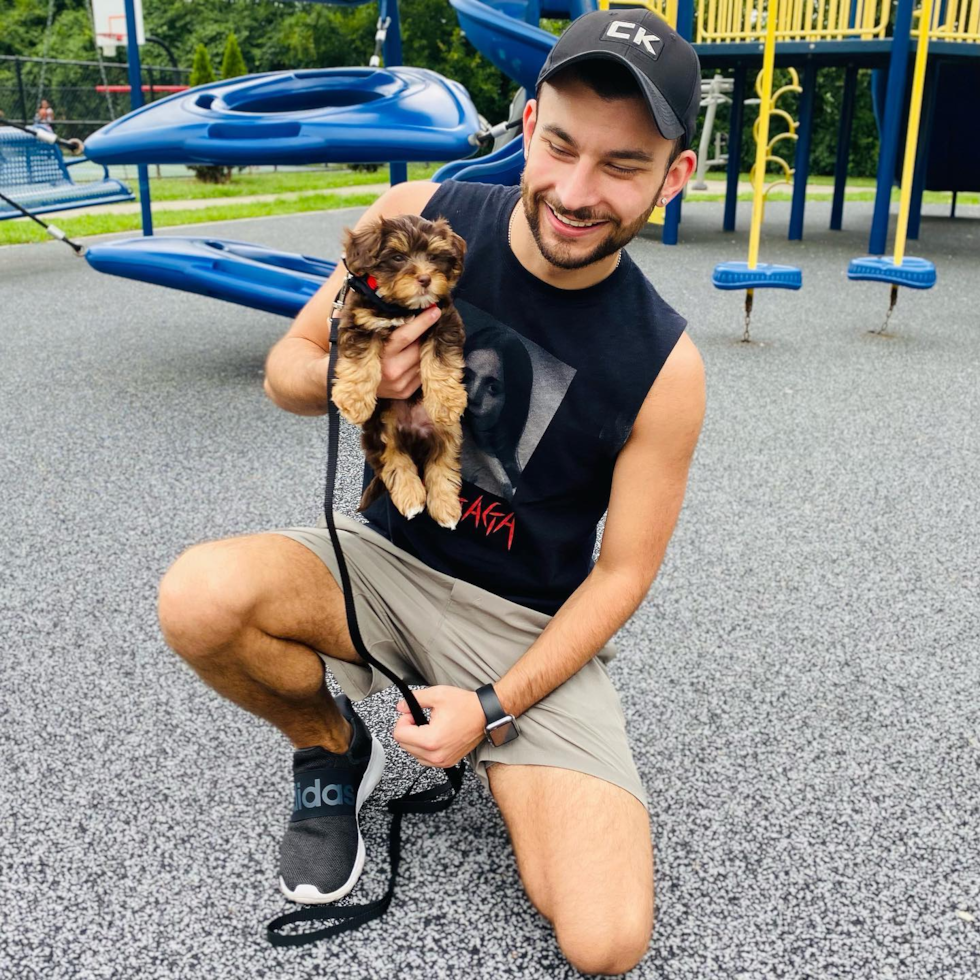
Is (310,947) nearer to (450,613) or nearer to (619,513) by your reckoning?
(450,613)

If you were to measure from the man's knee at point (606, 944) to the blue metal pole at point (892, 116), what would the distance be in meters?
7.42

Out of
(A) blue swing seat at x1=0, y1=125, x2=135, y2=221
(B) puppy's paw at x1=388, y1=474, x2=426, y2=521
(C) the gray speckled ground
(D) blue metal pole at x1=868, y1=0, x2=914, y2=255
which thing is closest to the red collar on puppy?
(B) puppy's paw at x1=388, y1=474, x2=426, y2=521

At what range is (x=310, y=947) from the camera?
1756 millimetres

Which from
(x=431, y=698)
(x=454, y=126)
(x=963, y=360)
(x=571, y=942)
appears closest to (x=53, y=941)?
(x=431, y=698)

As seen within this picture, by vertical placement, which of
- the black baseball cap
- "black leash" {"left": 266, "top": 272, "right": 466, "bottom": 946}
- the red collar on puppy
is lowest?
"black leash" {"left": 266, "top": 272, "right": 466, "bottom": 946}

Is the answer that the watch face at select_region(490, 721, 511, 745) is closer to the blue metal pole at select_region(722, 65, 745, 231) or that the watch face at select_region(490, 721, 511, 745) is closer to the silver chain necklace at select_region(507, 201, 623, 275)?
the silver chain necklace at select_region(507, 201, 623, 275)

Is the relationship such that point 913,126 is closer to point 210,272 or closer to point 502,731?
point 210,272

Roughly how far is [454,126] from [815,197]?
12439 mm

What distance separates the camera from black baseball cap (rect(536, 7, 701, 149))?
1654 mm

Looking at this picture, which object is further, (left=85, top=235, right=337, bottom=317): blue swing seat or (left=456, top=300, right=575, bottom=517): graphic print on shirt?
(left=85, top=235, right=337, bottom=317): blue swing seat

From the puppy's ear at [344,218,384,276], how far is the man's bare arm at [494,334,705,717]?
567mm

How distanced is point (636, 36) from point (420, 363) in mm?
675

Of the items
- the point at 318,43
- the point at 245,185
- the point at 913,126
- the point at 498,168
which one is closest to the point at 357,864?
the point at 498,168

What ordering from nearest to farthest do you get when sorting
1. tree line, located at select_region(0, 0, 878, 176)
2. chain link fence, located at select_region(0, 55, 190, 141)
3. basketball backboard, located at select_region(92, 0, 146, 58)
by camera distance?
chain link fence, located at select_region(0, 55, 190, 141) → basketball backboard, located at select_region(92, 0, 146, 58) → tree line, located at select_region(0, 0, 878, 176)
